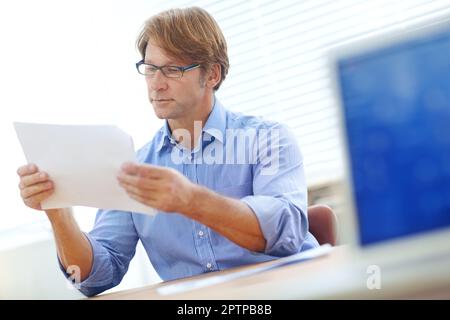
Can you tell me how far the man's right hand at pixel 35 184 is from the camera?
112cm

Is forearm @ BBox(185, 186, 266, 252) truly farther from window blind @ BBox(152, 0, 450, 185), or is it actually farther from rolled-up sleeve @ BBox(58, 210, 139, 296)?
window blind @ BBox(152, 0, 450, 185)

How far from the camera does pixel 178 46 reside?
1437 millimetres

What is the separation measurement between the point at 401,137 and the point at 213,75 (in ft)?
3.28

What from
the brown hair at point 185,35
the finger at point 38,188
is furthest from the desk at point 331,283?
the brown hair at point 185,35

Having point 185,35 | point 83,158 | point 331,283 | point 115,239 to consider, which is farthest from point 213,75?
point 331,283

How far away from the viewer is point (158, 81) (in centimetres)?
141

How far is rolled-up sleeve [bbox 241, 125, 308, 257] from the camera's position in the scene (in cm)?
115

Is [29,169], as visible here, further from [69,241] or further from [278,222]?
[278,222]

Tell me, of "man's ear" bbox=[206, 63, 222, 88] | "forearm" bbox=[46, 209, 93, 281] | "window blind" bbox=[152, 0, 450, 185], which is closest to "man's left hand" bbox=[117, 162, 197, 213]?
"forearm" bbox=[46, 209, 93, 281]

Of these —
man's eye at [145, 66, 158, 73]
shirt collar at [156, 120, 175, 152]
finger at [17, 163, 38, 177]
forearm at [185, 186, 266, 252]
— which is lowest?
forearm at [185, 186, 266, 252]

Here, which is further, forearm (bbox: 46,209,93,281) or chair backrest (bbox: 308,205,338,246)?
chair backrest (bbox: 308,205,338,246)

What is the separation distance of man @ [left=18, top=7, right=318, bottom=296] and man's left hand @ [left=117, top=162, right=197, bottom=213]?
0.04 m
